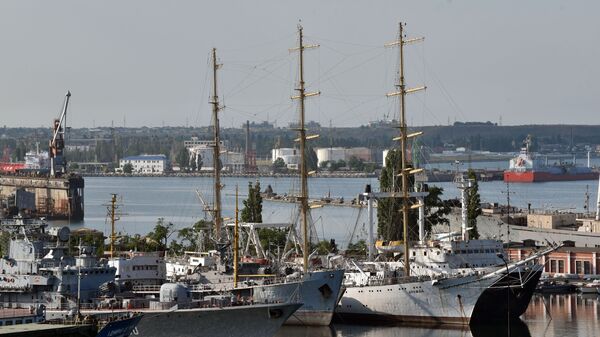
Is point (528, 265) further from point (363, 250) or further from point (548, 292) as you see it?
point (363, 250)

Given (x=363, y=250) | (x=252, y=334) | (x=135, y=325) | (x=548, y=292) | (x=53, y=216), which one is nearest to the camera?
(x=135, y=325)

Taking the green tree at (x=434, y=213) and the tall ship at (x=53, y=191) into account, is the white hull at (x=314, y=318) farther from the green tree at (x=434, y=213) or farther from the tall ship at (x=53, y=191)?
the tall ship at (x=53, y=191)

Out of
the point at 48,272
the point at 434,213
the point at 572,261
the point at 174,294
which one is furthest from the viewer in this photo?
the point at 434,213

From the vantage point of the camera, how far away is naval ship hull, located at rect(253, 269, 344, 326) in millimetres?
45562

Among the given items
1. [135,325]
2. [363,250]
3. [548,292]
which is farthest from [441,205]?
[135,325]

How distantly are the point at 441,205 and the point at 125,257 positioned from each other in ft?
67.0

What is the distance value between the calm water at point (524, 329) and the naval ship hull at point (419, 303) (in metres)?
1.00

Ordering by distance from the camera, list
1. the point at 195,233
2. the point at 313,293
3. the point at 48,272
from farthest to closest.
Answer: the point at 195,233 → the point at 313,293 → the point at 48,272

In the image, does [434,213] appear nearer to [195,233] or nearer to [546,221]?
[546,221]

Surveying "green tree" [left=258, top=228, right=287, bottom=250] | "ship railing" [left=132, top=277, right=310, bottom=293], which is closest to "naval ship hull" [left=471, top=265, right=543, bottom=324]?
"ship railing" [left=132, top=277, right=310, bottom=293]

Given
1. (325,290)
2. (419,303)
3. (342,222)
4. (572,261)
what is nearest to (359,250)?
(572,261)

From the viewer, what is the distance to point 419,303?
1916 inches

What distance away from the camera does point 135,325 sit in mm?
36281

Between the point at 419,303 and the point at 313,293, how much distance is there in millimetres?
4250
